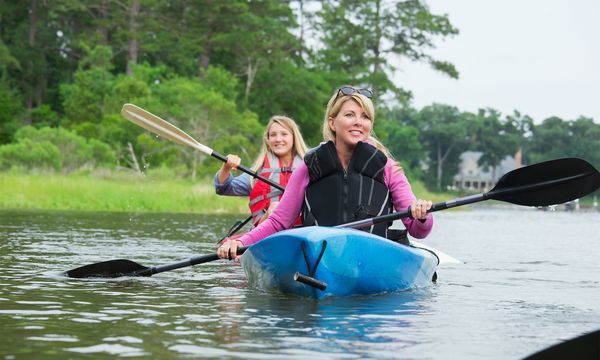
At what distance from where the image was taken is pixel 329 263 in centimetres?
629

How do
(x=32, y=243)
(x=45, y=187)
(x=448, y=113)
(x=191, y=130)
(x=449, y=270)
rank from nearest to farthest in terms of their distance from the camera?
(x=449, y=270) < (x=32, y=243) < (x=45, y=187) < (x=191, y=130) < (x=448, y=113)

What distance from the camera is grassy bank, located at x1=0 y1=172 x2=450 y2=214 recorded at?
22766mm

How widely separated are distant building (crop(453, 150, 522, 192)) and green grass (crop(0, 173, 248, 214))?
6921cm

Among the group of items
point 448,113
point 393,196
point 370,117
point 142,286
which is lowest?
point 142,286

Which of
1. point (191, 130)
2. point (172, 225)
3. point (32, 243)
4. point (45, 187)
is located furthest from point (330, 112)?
point (191, 130)

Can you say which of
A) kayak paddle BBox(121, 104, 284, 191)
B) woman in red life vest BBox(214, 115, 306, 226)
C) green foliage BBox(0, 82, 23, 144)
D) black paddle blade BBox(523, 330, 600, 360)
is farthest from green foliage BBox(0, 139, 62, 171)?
black paddle blade BBox(523, 330, 600, 360)

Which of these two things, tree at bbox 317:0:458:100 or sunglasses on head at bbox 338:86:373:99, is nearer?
sunglasses on head at bbox 338:86:373:99

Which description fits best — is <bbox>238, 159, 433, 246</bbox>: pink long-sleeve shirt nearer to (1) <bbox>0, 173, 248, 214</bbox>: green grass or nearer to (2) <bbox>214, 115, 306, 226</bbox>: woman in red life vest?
(2) <bbox>214, 115, 306, 226</bbox>: woman in red life vest

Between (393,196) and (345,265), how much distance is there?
0.74m

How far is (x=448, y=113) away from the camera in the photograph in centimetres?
9700

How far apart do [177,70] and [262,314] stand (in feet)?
129

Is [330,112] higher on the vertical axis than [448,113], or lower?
lower

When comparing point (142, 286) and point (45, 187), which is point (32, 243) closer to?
point (142, 286)

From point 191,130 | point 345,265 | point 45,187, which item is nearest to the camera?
point 345,265
